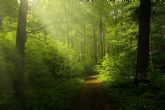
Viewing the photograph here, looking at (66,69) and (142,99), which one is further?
(66,69)

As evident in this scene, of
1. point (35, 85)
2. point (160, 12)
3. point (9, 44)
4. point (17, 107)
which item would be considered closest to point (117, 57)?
point (160, 12)

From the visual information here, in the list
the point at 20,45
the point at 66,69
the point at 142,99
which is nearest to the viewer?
the point at 142,99

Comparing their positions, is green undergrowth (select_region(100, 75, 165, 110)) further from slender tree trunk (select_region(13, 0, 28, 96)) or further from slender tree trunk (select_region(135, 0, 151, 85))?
slender tree trunk (select_region(13, 0, 28, 96))

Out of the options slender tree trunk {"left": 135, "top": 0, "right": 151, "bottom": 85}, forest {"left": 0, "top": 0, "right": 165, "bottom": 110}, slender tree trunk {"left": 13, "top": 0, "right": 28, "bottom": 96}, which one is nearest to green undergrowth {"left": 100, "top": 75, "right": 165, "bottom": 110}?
forest {"left": 0, "top": 0, "right": 165, "bottom": 110}

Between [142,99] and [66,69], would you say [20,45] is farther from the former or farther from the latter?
[66,69]

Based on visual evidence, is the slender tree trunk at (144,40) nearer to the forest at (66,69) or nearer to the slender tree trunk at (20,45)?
the forest at (66,69)

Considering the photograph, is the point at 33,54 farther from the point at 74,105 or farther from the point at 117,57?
the point at 117,57

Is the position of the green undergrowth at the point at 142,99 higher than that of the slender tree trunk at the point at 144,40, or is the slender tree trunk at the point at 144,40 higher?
the slender tree trunk at the point at 144,40

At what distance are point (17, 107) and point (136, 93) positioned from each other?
20.8 feet

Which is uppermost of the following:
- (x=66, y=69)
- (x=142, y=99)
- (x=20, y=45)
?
(x=20, y=45)

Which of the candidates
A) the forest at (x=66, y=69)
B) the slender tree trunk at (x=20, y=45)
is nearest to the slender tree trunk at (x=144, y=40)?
the forest at (x=66, y=69)

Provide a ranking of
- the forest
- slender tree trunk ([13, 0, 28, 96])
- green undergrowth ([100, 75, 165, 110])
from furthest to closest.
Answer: slender tree trunk ([13, 0, 28, 96]) → the forest → green undergrowth ([100, 75, 165, 110])

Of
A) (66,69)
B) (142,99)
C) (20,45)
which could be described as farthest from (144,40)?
(66,69)

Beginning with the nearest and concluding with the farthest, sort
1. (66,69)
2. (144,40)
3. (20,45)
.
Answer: (20,45)
(144,40)
(66,69)
